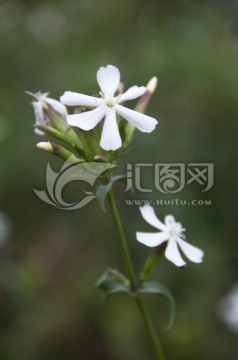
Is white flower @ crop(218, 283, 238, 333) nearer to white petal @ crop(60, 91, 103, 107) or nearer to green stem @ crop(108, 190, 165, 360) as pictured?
green stem @ crop(108, 190, 165, 360)

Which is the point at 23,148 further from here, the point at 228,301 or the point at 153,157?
the point at 228,301

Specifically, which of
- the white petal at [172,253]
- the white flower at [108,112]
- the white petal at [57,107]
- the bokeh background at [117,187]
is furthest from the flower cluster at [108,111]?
the bokeh background at [117,187]

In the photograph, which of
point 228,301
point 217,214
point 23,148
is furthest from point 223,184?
point 23,148

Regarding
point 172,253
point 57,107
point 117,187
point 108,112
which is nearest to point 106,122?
point 108,112

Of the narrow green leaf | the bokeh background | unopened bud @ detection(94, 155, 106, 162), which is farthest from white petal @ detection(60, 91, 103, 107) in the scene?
the bokeh background

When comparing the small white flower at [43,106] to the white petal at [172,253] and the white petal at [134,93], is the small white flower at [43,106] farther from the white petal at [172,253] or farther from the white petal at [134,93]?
the white petal at [172,253]

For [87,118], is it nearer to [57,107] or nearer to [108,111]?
[108,111]
